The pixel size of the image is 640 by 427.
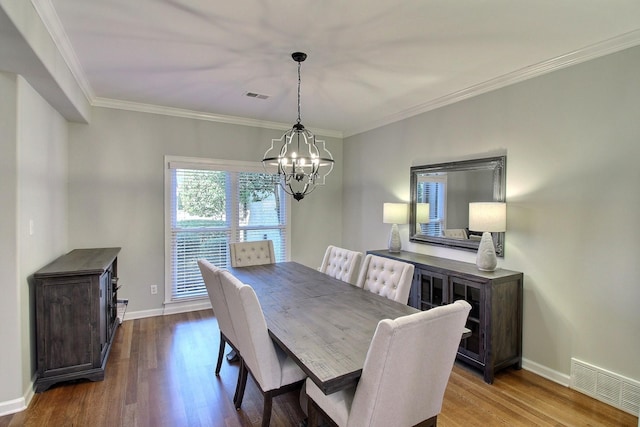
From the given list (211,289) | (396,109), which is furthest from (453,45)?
(211,289)

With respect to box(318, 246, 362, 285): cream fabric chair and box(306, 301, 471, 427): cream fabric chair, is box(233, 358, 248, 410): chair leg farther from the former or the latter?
box(318, 246, 362, 285): cream fabric chair

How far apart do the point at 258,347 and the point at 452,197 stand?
2.75 m

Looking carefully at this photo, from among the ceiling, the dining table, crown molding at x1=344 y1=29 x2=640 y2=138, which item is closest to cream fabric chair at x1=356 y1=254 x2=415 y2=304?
the dining table

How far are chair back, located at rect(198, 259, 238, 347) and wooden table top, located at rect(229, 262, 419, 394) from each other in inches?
11.0

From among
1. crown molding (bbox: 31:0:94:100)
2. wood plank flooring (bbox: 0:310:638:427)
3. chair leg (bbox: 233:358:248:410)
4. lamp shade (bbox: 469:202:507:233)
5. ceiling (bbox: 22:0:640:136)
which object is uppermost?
ceiling (bbox: 22:0:640:136)

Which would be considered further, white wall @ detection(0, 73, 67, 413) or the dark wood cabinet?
the dark wood cabinet

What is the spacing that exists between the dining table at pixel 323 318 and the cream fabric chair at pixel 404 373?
0.12 metres

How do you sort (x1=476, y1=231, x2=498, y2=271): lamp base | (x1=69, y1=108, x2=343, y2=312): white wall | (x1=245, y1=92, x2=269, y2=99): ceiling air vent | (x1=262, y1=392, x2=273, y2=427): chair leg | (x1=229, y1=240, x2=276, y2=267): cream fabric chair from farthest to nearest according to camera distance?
(x1=69, y1=108, x2=343, y2=312): white wall, (x1=229, y1=240, x2=276, y2=267): cream fabric chair, (x1=245, y1=92, x2=269, y2=99): ceiling air vent, (x1=476, y1=231, x2=498, y2=271): lamp base, (x1=262, y1=392, x2=273, y2=427): chair leg

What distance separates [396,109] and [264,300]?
299 cm

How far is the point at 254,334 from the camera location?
6.06ft

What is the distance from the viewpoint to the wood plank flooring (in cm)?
227

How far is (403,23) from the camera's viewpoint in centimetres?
221

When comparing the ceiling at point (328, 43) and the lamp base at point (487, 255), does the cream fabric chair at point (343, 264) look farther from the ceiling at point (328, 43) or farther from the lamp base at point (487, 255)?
the ceiling at point (328, 43)

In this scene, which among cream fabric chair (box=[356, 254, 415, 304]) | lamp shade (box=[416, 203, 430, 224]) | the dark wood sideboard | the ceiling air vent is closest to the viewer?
cream fabric chair (box=[356, 254, 415, 304])
